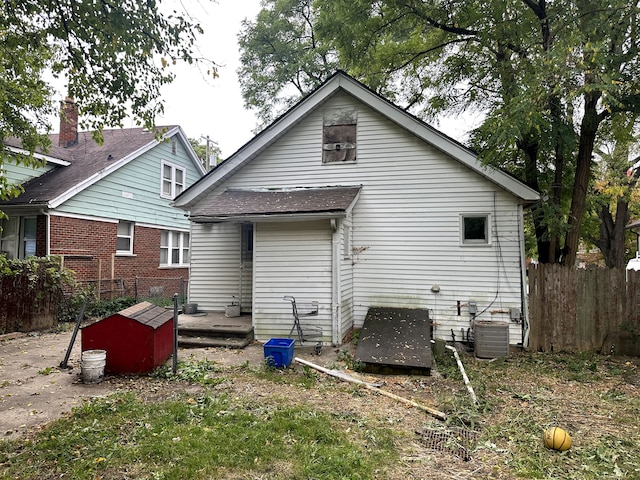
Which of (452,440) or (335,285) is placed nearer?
(452,440)

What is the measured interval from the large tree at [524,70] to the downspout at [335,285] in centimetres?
365

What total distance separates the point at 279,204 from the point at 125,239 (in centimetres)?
983

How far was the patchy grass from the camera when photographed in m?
3.59

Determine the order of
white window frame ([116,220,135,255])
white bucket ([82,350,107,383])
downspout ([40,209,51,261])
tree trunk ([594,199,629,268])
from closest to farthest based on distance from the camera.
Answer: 1. white bucket ([82,350,107,383])
2. downspout ([40,209,51,261])
3. white window frame ([116,220,135,255])
4. tree trunk ([594,199,629,268])

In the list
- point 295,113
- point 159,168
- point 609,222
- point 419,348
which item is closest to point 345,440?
point 419,348

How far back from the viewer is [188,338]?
8609mm

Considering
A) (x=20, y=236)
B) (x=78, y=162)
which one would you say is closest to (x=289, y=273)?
(x=20, y=236)

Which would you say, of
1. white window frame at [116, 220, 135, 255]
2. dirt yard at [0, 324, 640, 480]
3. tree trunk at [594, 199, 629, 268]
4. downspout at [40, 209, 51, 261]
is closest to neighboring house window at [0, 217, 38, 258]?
downspout at [40, 209, 51, 261]

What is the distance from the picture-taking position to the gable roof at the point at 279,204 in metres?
8.16

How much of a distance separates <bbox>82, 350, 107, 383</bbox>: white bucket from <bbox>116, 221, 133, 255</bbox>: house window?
10169 millimetres

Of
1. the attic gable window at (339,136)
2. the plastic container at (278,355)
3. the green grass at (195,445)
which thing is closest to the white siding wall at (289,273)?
the plastic container at (278,355)

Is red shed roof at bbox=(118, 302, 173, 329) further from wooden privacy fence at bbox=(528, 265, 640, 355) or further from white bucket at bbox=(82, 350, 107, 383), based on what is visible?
wooden privacy fence at bbox=(528, 265, 640, 355)

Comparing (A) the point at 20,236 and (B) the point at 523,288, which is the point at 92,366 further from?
(A) the point at 20,236

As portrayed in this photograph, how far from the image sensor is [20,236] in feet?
41.8
